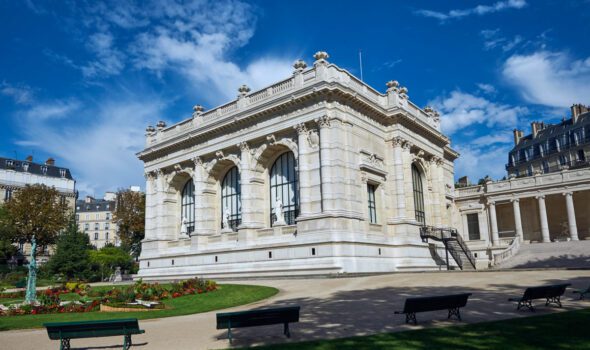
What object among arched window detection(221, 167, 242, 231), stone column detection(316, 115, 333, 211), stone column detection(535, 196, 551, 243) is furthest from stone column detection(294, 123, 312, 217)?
stone column detection(535, 196, 551, 243)

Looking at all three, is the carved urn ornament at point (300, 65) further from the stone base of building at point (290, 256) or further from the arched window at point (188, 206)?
the arched window at point (188, 206)

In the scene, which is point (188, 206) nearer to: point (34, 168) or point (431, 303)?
point (431, 303)

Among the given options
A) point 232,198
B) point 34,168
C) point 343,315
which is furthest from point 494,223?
point 34,168

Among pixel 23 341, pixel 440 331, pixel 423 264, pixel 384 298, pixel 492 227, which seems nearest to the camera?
pixel 440 331

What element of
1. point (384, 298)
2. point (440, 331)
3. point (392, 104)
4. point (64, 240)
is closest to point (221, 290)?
point (384, 298)

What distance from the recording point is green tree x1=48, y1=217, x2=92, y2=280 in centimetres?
4562

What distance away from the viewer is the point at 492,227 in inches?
1756

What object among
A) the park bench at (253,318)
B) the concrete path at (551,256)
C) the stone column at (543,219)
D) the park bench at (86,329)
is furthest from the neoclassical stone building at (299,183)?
the park bench at (86,329)

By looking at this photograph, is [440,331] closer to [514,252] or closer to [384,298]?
[384,298]

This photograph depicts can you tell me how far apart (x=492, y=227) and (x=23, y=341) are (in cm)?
4138

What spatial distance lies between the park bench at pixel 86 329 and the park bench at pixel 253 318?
1895mm

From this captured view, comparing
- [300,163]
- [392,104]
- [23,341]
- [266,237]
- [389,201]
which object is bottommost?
[23,341]

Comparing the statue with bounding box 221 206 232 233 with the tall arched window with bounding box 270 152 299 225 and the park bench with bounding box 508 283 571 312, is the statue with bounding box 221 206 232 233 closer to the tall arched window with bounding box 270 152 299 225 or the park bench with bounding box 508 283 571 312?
the tall arched window with bounding box 270 152 299 225

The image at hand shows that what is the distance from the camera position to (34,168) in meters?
82.8
